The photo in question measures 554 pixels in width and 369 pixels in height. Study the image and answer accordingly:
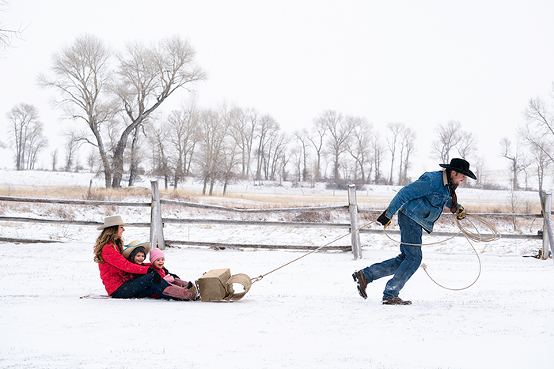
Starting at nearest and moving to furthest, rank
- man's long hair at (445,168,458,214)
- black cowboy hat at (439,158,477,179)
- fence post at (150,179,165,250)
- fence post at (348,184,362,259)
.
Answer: black cowboy hat at (439,158,477,179), man's long hair at (445,168,458,214), fence post at (348,184,362,259), fence post at (150,179,165,250)

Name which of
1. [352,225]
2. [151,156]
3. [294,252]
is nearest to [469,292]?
[352,225]

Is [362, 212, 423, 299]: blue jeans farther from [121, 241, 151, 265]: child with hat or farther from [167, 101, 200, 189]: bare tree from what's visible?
[167, 101, 200, 189]: bare tree

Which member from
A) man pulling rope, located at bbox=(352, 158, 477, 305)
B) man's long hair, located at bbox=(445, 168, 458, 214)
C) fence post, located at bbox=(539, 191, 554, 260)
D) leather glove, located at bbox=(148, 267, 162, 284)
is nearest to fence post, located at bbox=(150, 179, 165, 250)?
leather glove, located at bbox=(148, 267, 162, 284)

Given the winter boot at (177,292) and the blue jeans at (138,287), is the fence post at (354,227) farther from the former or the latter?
the blue jeans at (138,287)

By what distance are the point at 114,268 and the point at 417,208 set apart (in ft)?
11.7

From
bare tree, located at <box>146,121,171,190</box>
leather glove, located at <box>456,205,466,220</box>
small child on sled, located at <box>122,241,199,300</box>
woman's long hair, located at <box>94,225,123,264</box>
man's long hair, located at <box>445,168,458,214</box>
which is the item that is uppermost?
bare tree, located at <box>146,121,171,190</box>

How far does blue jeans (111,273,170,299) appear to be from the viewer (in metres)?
4.22

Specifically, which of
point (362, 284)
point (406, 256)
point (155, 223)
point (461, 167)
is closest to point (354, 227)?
point (362, 284)

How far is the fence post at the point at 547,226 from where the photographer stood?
25.2 feet

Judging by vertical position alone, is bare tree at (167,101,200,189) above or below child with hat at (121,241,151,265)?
above

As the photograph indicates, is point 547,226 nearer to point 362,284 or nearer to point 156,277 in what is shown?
point 362,284

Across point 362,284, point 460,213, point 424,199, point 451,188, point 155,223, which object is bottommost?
point 362,284

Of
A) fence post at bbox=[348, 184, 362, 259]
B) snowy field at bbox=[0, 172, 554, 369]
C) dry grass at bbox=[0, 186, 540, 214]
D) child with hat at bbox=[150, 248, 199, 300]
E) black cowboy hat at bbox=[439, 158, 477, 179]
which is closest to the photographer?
snowy field at bbox=[0, 172, 554, 369]

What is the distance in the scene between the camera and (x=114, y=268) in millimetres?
4258
